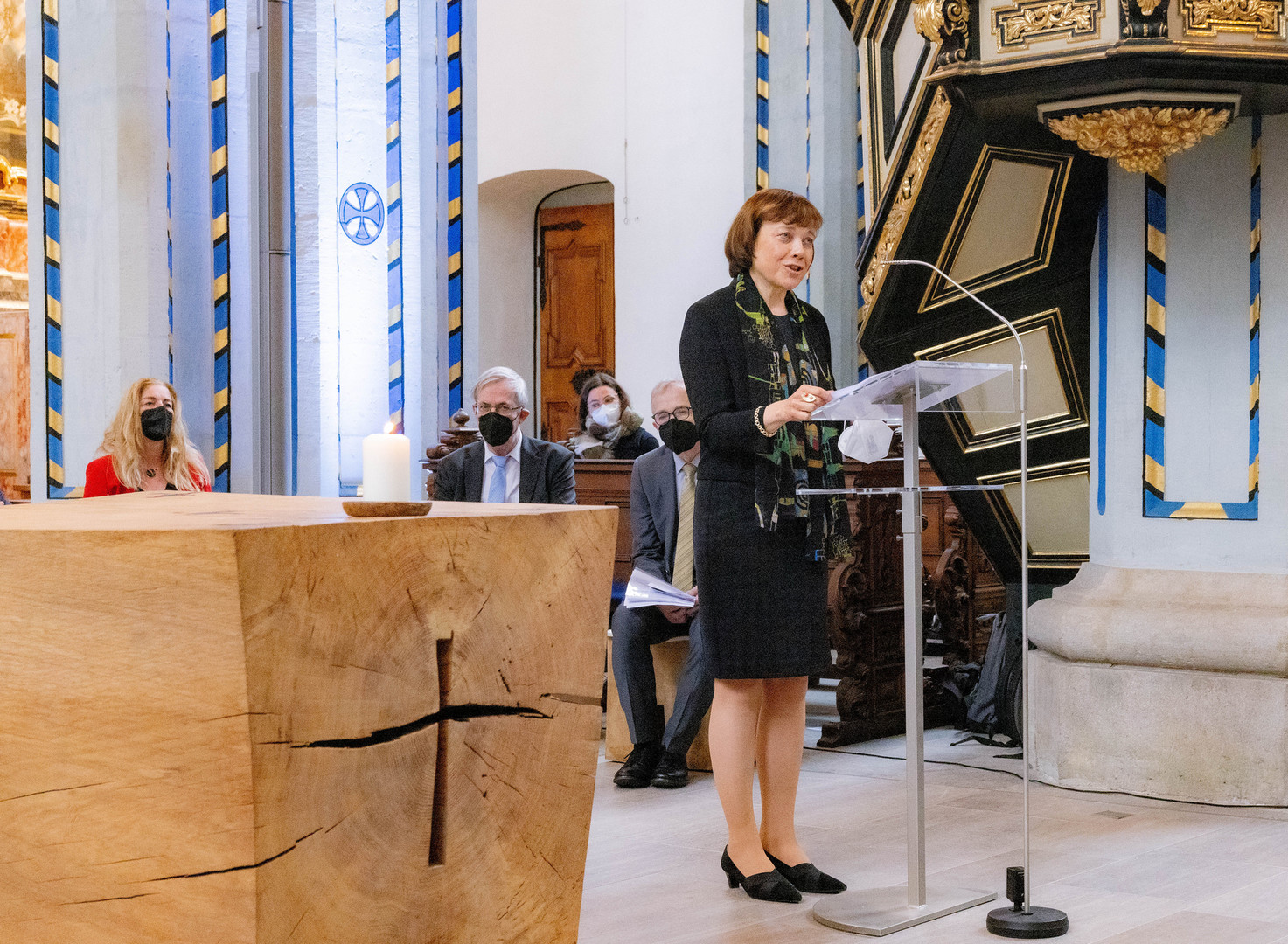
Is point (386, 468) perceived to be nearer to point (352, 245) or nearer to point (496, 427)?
point (496, 427)

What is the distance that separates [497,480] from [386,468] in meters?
3.12

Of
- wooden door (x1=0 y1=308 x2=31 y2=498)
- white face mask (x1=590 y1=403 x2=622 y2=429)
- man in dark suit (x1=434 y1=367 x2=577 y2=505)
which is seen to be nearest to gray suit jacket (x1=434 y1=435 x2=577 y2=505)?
man in dark suit (x1=434 y1=367 x2=577 y2=505)

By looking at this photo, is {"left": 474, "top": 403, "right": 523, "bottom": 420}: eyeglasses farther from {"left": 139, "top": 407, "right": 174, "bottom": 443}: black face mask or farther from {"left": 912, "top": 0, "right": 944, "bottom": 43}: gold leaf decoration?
{"left": 912, "top": 0, "right": 944, "bottom": 43}: gold leaf decoration

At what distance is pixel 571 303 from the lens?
1049cm

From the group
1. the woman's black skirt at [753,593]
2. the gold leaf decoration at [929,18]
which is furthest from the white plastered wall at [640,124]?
the woman's black skirt at [753,593]

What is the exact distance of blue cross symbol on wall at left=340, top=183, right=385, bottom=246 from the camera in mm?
6391

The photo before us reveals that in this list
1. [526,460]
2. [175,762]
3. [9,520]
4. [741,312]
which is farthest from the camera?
[526,460]

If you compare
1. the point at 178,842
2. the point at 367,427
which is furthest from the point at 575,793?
the point at 367,427

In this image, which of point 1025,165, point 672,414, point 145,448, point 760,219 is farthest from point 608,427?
point 760,219

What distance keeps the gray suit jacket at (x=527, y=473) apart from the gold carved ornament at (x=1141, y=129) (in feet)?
6.20

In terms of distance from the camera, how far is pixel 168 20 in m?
5.43

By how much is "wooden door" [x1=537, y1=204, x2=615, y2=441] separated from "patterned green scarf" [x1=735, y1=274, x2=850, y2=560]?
7.04m

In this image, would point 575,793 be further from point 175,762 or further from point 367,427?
point 367,427

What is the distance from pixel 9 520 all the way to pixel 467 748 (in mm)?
655
